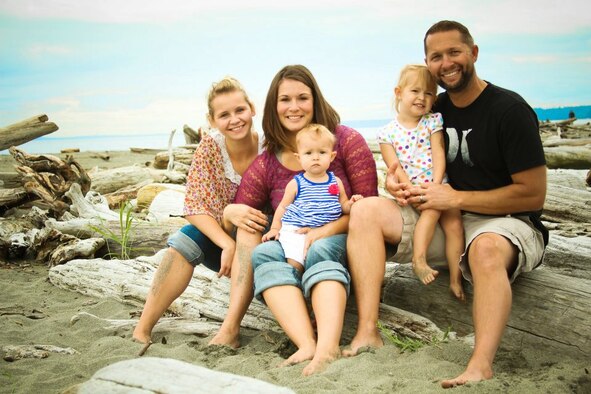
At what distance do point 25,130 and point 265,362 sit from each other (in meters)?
5.96

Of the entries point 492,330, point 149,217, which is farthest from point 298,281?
point 149,217

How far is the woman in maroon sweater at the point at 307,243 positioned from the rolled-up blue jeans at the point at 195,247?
0.38 m

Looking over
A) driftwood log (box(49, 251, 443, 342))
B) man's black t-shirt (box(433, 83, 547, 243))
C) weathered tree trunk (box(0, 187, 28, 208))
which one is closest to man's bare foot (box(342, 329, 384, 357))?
driftwood log (box(49, 251, 443, 342))

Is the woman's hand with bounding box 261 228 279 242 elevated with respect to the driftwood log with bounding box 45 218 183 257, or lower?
elevated

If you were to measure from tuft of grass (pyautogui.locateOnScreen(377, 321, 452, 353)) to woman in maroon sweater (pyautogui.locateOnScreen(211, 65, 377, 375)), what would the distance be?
358 mm

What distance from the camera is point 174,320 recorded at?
418 centimetres

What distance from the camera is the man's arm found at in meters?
3.21

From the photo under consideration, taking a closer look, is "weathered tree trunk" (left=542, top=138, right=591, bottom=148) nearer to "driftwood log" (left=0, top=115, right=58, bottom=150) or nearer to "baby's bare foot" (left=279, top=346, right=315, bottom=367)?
"driftwood log" (left=0, top=115, right=58, bottom=150)

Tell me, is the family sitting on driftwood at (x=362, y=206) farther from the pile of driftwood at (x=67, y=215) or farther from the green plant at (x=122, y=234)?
the pile of driftwood at (x=67, y=215)

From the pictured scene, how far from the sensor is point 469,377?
2707 millimetres

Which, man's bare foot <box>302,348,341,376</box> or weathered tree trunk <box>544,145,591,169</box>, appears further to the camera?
weathered tree trunk <box>544,145,591,169</box>

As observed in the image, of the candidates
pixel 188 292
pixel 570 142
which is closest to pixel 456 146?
pixel 188 292

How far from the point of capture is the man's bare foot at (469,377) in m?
2.67

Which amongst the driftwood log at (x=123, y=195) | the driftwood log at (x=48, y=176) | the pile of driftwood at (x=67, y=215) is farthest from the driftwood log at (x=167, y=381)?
the driftwood log at (x=123, y=195)
